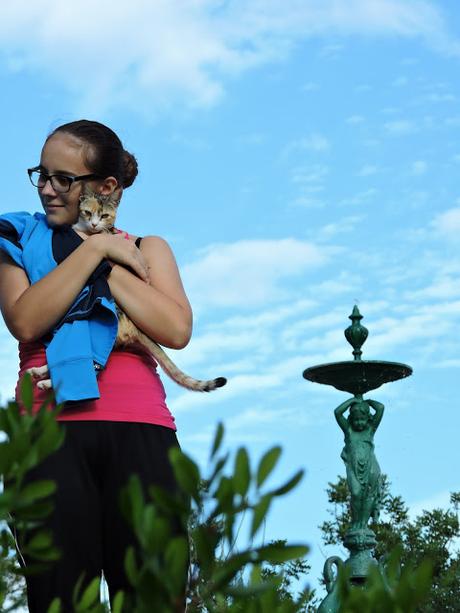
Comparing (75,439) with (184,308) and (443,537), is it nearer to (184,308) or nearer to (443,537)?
(184,308)

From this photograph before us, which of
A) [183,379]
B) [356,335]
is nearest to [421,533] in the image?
[356,335]

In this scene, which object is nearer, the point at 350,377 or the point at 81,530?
the point at 81,530

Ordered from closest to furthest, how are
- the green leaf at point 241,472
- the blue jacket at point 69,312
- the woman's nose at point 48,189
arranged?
the green leaf at point 241,472 < the blue jacket at point 69,312 < the woman's nose at point 48,189

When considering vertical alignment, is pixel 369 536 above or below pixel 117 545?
above

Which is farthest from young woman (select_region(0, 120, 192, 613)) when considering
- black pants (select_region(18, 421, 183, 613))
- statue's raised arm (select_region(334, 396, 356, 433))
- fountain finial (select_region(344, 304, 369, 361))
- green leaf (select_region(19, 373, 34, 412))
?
fountain finial (select_region(344, 304, 369, 361))

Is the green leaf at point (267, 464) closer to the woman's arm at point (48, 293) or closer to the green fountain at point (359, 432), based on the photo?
the woman's arm at point (48, 293)

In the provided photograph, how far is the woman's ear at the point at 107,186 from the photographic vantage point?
11.2ft

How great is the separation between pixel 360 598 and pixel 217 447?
0.30m

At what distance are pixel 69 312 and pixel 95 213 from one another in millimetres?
522

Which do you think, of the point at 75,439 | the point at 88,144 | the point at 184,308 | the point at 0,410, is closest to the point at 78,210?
the point at 88,144

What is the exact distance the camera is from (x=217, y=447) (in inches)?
52.2

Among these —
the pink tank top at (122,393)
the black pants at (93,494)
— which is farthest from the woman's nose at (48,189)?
the black pants at (93,494)

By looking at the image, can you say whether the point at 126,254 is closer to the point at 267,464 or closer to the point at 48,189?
the point at 48,189

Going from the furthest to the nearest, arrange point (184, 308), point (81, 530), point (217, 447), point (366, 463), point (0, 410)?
point (366, 463), point (184, 308), point (81, 530), point (0, 410), point (217, 447)
